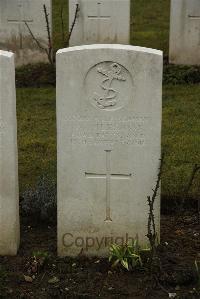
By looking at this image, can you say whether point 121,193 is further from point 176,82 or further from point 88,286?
point 176,82

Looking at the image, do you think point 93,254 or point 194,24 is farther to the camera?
point 194,24

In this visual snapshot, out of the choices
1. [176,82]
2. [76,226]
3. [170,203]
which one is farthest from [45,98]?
[76,226]

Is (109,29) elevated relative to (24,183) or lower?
elevated

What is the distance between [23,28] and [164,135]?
4.25 metres

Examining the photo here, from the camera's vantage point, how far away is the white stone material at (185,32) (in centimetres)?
1103

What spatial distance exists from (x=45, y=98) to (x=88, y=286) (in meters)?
5.35

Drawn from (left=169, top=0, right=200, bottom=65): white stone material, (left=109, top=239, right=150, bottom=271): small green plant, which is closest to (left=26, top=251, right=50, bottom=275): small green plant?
(left=109, top=239, right=150, bottom=271): small green plant

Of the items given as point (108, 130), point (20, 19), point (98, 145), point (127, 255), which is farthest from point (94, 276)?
point (20, 19)

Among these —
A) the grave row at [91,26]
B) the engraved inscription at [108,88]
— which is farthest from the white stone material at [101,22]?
the engraved inscription at [108,88]

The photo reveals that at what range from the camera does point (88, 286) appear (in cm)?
477

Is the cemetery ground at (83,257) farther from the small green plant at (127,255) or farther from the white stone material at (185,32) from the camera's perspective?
the white stone material at (185,32)

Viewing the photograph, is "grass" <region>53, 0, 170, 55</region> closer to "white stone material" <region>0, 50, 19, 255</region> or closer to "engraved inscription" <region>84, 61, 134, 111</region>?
"engraved inscription" <region>84, 61, 134, 111</region>

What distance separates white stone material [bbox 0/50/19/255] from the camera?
4914mm

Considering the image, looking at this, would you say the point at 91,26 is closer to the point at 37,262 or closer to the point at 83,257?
the point at 83,257
